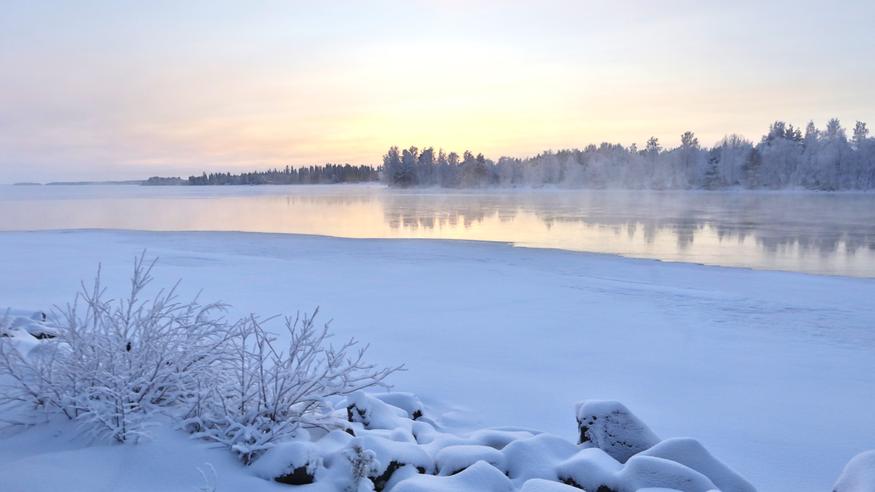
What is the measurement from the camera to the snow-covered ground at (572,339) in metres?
4.99

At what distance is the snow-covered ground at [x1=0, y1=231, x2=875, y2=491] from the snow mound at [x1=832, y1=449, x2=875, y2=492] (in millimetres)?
924

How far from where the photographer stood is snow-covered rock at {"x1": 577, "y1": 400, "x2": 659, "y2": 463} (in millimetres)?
4492

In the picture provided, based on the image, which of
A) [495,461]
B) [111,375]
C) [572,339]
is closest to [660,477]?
[495,461]

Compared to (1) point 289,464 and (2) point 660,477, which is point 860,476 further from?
(1) point 289,464

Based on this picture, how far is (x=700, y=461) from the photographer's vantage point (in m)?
4.06

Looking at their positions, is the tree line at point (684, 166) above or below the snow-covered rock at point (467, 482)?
above

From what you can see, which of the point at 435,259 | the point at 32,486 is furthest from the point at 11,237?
the point at 32,486

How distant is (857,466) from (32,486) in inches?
175

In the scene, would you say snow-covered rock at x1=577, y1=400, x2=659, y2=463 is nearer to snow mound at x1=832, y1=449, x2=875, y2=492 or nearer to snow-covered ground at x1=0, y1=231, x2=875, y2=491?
snow-covered ground at x1=0, y1=231, x2=875, y2=491

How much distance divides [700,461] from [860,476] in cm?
89

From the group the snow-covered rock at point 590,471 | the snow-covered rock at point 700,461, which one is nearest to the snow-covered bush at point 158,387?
the snow-covered rock at point 590,471

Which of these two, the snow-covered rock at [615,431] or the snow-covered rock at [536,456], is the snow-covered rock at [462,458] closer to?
the snow-covered rock at [536,456]

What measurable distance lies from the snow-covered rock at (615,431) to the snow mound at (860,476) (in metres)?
1.24

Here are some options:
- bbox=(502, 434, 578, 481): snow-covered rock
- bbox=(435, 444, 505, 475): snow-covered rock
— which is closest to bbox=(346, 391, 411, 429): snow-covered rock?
bbox=(435, 444, 505, 475): snow-covered rock
